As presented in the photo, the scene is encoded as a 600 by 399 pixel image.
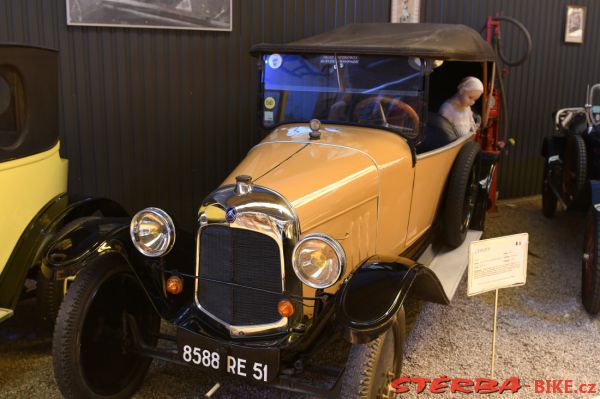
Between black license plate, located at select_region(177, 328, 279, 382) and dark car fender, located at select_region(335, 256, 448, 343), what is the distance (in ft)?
1.12

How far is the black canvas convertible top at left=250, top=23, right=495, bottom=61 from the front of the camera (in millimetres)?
3355

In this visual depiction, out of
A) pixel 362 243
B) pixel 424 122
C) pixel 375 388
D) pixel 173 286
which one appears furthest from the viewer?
pixel 424 122

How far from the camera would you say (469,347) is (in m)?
3.42

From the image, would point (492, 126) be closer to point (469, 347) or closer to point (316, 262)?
point (469, 347)

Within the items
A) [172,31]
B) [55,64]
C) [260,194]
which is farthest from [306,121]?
[172,31]

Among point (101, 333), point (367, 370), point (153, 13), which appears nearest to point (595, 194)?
point (367, 370)

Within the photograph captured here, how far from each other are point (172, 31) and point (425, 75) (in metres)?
2.17

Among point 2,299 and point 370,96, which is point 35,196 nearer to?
point 2,299

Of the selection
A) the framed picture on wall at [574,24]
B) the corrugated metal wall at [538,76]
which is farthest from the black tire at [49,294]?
the framed picture on wall at [574,24]

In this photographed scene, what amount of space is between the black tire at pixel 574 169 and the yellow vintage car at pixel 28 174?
3.68 m

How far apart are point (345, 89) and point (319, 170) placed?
0.90 metres

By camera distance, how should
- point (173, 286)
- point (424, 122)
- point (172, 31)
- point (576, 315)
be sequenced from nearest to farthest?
1. point (173, 286)
2. point (424, 122)
3. point (576, 315)
4. point (172, 31)

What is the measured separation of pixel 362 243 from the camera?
116 inches

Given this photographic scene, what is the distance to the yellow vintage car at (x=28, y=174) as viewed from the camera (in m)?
3.01
